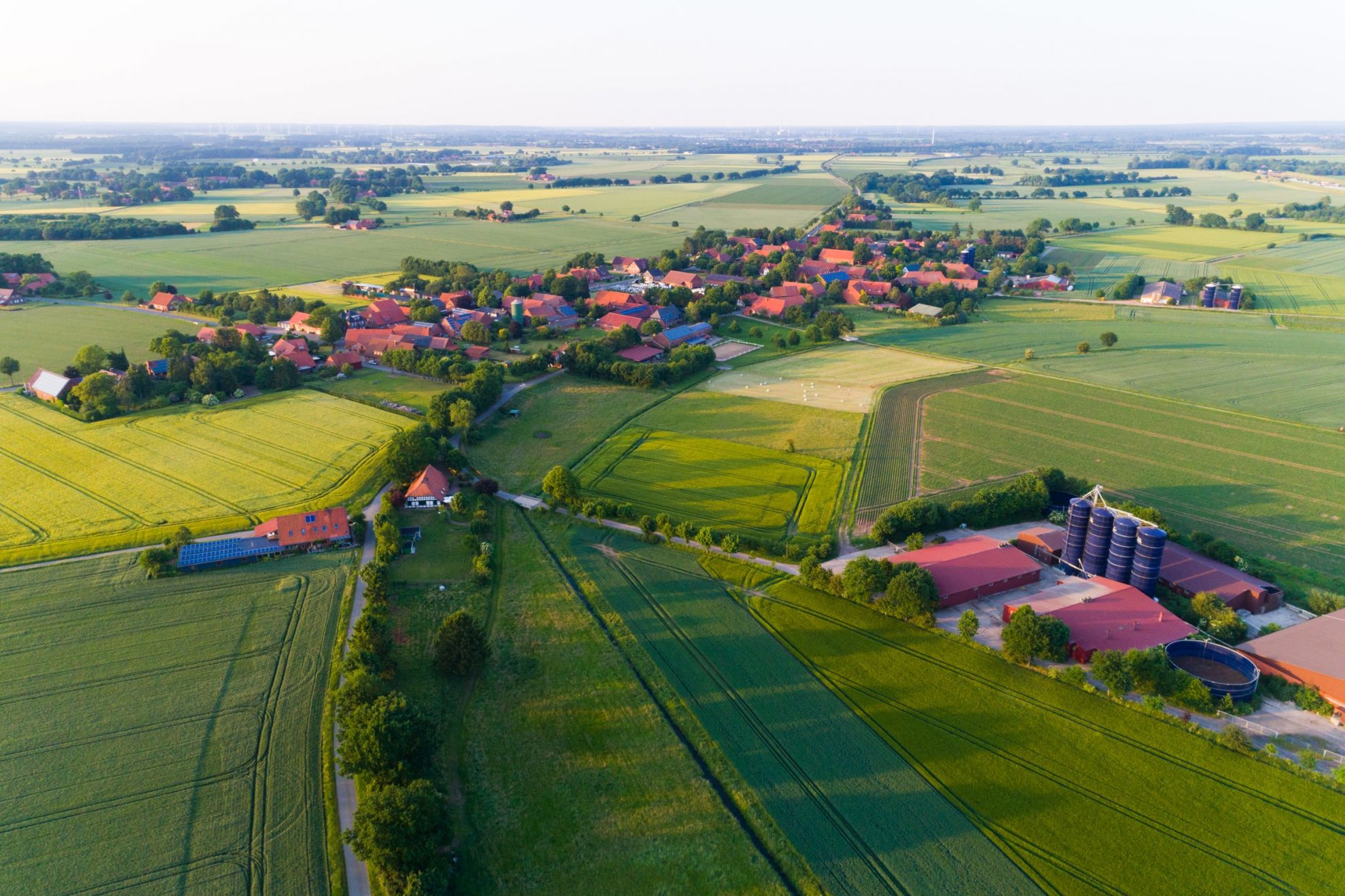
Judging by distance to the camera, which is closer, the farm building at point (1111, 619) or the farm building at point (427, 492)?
the farm building at point (1111, 619)

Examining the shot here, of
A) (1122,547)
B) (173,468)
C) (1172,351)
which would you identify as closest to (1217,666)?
(1122,547)

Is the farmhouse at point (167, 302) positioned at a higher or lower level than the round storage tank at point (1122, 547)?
higher

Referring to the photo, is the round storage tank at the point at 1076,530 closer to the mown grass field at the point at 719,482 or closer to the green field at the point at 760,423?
the mown grass field at the point at 719,482

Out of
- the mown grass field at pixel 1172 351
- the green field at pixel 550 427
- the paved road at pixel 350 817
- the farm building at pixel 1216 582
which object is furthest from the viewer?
the mown grass field at pixel 1172 351

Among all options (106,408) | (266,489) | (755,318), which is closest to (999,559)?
(266,489)

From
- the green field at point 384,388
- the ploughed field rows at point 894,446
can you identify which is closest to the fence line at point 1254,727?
the ploughed field rows at point 894,446

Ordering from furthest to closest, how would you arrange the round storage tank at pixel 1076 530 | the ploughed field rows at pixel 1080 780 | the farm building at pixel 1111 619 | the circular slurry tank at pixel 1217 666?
the round storage tank at pixel 1076 530 → the farm building at pixel 1111 619 → the circular slurry tank at pixel 1217 666 → the ploughed field rows at pixel 1080 780

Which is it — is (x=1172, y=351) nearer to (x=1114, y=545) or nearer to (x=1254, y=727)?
(x=1114, y=545)

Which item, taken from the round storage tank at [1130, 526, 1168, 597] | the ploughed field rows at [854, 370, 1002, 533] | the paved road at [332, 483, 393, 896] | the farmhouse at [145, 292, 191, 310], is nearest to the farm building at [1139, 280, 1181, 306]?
the ploughed field rows at [854, 370, 1002, 533]

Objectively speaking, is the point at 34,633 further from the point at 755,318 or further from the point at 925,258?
the point at 925,258
